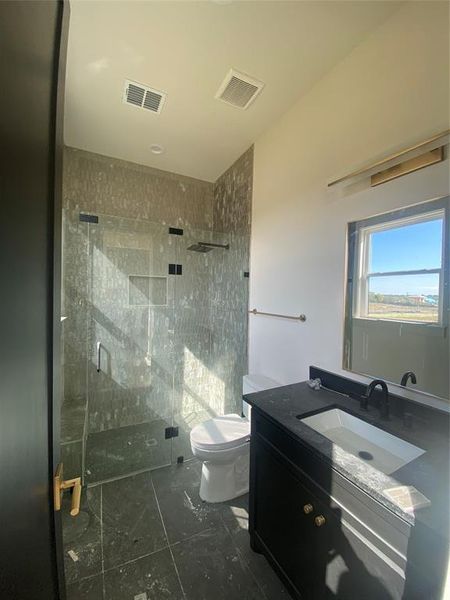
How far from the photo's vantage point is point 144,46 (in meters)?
1.40

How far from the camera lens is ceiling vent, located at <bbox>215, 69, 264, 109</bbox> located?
1.57m

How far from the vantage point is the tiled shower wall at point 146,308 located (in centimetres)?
234

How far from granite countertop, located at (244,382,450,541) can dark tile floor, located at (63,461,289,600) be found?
2.84ft

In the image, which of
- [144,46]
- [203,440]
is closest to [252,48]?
[144,46]

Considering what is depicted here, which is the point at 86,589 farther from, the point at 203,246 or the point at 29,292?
the point at 203,246

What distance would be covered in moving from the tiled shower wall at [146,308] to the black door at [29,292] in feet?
5.82

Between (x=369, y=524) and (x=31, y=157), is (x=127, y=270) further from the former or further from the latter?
(x=369, y=524)

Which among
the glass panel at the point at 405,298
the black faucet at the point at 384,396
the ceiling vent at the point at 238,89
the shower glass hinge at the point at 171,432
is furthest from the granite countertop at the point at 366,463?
the ceiling vent at the point at 238,89

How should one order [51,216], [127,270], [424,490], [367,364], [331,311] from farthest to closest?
1. [127,270]
2. [331,311]
3. [367,364]
4. [424,490]
5. [51,216]

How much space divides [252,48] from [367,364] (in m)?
1.84

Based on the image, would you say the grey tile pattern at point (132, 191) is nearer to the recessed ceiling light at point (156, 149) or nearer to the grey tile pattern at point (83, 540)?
the recessed ceiling light at point (156, 149)

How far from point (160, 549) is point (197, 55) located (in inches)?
111

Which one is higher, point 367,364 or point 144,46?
point 144,46

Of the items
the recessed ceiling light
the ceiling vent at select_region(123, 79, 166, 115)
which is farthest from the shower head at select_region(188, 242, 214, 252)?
the ceiling vent at select_region(123, 79, 166, 115)
